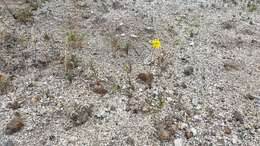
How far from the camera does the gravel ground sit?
5.79 metres

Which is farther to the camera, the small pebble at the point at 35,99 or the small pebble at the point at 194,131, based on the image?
the small pebble at the point at 35,99

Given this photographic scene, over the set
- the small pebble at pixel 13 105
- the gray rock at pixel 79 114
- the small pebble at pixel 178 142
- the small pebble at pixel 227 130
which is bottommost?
the small pebble at pixel 178 142

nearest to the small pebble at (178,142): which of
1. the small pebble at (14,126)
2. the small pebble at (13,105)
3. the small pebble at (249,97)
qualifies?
the small pebble at (249,97)

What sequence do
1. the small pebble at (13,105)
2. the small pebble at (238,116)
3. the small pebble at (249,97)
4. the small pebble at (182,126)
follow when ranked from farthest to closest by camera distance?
the small pebble at (249,97) → the small pebble at (13,105) → the small pebble at (238,116) → the small pebble at (182,126)

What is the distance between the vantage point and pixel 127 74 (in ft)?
22.1

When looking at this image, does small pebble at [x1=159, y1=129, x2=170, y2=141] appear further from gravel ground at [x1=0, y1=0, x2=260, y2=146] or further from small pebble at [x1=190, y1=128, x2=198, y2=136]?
small pebble at [x1=190, y1=128, x2=198, y2=136]

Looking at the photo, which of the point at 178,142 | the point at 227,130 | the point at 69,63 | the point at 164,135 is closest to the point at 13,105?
the point at 69,63

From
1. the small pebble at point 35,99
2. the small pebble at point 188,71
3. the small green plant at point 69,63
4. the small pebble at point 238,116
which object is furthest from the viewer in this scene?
the small pebble at point 188,71

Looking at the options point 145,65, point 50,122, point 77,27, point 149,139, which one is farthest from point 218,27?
point 50,122

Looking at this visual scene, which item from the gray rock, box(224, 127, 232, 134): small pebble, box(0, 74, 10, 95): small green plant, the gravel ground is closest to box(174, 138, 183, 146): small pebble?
the gravel ground

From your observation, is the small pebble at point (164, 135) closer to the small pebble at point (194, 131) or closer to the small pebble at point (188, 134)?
the small pebble at point (188, 134)

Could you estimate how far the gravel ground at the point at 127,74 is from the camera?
5.79 m

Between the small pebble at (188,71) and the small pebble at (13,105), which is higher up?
the small pebble at (188,71)

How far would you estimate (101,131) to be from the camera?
18.9 ft
